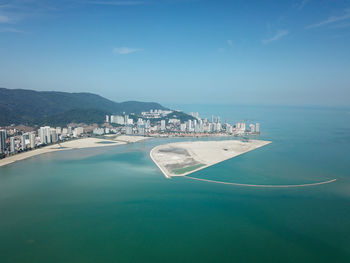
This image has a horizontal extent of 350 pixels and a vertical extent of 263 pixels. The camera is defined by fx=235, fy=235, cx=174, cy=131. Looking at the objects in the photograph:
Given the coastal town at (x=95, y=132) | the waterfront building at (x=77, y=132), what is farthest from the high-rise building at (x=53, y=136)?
the waterfront building at (x=77, y=132)

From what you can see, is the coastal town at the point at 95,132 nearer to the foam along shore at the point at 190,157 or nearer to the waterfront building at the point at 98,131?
the waterfront building at the point at 98,131

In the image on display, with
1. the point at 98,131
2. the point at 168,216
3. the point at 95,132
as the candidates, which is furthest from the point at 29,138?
the point at 168,216

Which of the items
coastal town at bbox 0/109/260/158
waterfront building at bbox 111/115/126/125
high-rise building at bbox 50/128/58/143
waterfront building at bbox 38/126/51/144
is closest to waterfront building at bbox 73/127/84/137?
coastal town at bbox 0/109/260/158

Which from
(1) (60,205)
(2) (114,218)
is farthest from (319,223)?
(1) (60,205)

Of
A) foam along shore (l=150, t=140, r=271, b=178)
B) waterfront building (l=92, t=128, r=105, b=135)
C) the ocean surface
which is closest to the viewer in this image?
the ocean surface

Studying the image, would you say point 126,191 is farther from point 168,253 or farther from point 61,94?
point 61,94

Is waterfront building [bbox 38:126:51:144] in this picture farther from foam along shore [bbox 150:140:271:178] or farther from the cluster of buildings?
foam along shore [bbox 150:140:271:178]

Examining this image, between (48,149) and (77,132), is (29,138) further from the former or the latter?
(77,132)
